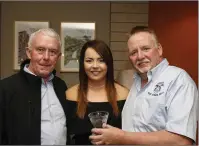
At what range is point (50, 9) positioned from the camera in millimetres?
4000

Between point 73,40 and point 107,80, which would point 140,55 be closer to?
point 107,80

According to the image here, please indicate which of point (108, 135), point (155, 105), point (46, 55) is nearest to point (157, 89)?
point (155, 105)

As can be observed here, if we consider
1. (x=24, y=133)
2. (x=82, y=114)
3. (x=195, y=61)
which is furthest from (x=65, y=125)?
(x=195, y=61)

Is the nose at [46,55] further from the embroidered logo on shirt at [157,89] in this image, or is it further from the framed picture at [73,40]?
the framed picture at [73,40]

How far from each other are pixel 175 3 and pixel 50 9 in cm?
163

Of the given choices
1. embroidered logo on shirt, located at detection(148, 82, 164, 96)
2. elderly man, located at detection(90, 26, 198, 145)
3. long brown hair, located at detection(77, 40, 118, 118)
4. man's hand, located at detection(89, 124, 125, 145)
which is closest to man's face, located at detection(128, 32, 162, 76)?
elderly man, located at detection(90, 26, 198, 145)

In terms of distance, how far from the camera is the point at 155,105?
1422 mm

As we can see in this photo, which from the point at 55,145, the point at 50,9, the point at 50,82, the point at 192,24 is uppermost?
the point at 50,9

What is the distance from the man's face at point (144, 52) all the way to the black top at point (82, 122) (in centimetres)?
32

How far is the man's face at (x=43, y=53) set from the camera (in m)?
1.69

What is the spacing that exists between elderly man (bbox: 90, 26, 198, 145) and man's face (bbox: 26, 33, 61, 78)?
0.44 meters

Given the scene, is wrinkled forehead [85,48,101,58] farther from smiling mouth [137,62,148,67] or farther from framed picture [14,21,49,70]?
framed picture [14,21,49,70]

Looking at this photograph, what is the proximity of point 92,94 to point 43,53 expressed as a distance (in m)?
0.40

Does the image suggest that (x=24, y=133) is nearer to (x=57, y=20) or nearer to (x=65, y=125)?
(x=65, y=125)
